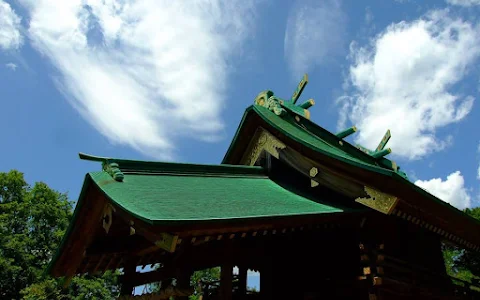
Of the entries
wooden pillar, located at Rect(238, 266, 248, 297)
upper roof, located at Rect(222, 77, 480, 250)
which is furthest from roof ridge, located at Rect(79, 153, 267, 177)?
wooden pillar, located at Rect(238, 266, 248, 297)

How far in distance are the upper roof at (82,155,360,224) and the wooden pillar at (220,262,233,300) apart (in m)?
1.05

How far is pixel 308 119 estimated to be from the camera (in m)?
9.59

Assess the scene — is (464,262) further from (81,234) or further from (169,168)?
(81,234)

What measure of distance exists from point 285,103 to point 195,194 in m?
4.93

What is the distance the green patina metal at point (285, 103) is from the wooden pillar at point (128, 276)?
15.6ft

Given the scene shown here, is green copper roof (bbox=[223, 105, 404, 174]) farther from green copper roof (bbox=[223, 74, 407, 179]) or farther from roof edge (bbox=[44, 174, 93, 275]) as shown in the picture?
roof edge (bbox=[44, 174, 93, 275])

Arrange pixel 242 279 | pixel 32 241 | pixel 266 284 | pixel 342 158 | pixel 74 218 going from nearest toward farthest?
pixel 74 218 < pixel 342 158 < pixel 266 284 < pixel 242 279 < pixel 32 241

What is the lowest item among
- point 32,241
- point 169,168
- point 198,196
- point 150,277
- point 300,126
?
point 150,277

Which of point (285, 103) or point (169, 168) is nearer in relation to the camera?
point (169, 168)

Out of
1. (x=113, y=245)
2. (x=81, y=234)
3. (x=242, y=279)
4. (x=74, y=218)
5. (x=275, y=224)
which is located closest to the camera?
(x=275, y=224)

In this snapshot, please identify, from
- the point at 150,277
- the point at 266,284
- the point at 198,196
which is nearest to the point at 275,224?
the point at 198,196

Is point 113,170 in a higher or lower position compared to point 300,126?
lower

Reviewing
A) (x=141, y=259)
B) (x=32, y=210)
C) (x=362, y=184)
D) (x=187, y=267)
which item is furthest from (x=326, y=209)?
(x=32, y=210)

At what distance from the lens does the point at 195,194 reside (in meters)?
5.93
